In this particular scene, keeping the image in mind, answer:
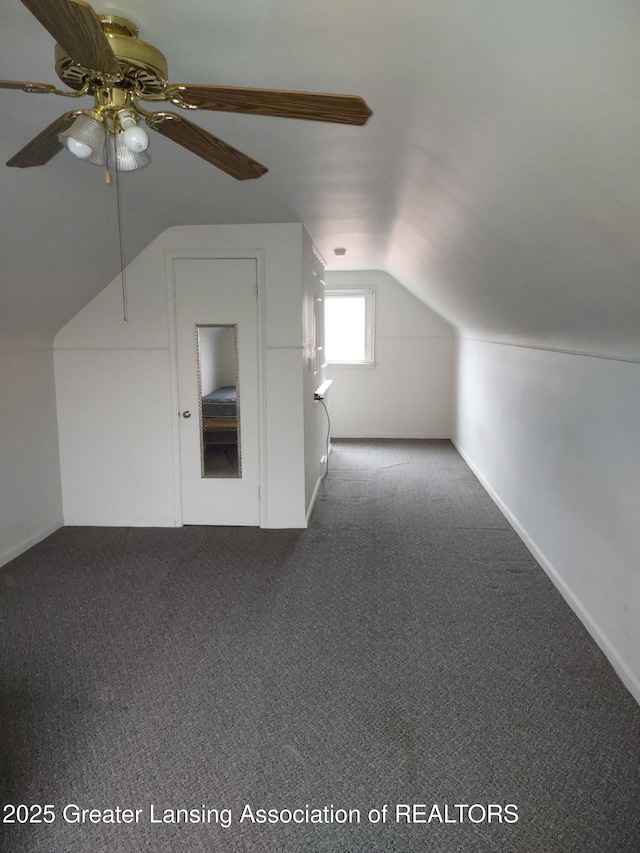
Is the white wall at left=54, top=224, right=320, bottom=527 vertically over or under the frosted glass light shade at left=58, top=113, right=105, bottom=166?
under

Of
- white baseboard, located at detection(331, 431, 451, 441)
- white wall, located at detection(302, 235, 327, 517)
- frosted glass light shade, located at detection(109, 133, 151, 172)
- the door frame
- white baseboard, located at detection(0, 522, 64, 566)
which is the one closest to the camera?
frosted glass light shade, located at detection(109, 133, 151, 172)

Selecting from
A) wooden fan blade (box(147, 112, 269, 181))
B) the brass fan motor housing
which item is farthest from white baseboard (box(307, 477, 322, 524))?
the brass fan motor housing

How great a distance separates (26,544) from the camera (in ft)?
12.9

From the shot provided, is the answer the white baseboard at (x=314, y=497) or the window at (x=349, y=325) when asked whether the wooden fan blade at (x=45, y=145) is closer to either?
the white baseboard at (x=314, y=497)

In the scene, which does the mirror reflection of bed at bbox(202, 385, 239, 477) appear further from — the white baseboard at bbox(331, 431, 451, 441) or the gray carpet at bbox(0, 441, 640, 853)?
the white baseboard at bbox(331, 431, 451, 441)

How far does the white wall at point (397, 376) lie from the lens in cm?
746

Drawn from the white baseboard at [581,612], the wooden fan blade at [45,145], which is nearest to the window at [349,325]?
the white baseboard at [581,612]

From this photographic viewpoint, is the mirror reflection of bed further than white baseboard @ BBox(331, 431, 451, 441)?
No

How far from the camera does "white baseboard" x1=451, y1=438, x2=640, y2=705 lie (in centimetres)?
A: 239

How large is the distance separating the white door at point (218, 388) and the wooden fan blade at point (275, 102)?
106 inches

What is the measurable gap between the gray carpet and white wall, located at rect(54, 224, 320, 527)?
0.54m

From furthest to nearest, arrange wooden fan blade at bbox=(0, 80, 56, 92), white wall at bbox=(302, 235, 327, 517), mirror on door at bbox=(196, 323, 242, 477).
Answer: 1. white wall at bbox=(302, 235, 327, 517)
2. mirror on door at bbox=(196, 323, 242, 477)
3. wooden fan blade at bbox=(0, 80, 56, 92)

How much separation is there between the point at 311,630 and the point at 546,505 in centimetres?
173

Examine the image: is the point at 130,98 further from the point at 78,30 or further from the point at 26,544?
the point at 26,544
